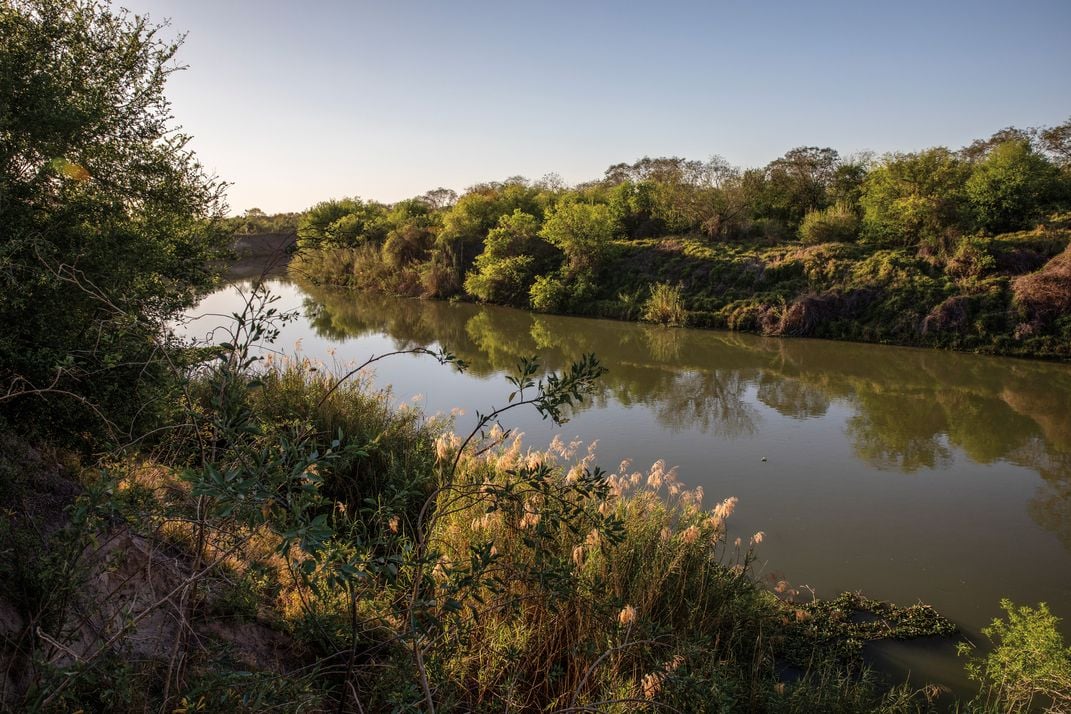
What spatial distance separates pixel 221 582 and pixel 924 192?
78.5 ft

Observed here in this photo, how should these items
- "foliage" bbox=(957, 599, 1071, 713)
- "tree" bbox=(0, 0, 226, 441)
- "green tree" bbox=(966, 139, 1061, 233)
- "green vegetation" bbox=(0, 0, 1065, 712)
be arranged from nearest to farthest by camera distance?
1. "green vegetation" bbox=(0, 0, 1065, 712)
2. "foliage" bbox=(957, 599, 1071, 713)
3. "tree" bbox=(0, 0, 226, 441)
4. "green tree" bbox=(966, 139, 1061, 233)

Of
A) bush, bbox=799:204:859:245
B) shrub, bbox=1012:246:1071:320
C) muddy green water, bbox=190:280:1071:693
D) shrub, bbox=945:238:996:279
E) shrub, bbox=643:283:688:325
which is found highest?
bush, bbox=799:204:859:245

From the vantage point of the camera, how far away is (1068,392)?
12547 millimetres

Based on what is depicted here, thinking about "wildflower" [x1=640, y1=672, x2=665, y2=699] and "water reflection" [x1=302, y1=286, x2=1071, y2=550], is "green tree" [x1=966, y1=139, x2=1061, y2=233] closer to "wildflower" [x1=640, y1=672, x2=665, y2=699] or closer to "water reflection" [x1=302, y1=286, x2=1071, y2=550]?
"water reflection" [x1=302, y1=286, x2=1071, y2=550]

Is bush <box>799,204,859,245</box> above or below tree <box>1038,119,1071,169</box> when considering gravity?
below

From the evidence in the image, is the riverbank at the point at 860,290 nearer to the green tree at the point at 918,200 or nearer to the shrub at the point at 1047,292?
the shrub at the point at 1047,292

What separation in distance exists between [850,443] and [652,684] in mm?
8092

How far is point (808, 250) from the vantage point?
21.1 metres

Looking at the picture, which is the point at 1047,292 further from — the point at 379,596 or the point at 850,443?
the point at 379,596

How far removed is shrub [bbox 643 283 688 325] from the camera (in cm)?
2084

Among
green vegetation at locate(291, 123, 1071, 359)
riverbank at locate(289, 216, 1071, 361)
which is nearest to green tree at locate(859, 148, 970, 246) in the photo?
green vegetation at locate(291, 123, 1071, 359)

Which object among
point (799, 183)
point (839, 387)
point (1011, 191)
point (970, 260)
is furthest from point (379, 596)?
point (799, 183)

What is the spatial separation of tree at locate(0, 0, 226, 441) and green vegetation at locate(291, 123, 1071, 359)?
519 centimetres

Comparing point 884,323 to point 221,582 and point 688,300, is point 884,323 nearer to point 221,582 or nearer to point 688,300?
point 688,300
